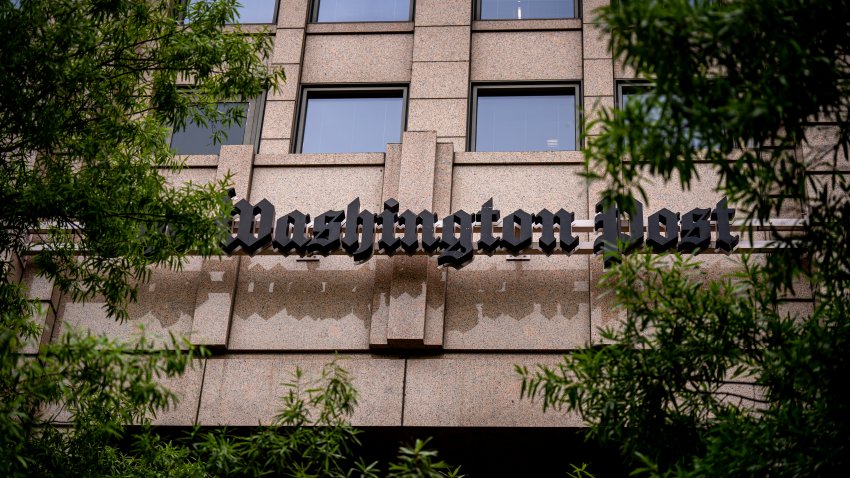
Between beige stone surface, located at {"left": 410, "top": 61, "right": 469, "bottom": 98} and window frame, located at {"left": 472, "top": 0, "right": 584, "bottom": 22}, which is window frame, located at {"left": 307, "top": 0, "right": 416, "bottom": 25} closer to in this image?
window frame, located at {"left": 472, "top": 0, "right": 584, "bottom": 22}

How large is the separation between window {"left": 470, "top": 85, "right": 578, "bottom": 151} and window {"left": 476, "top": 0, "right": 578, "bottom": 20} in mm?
1337

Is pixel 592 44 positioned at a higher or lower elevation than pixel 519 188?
higher

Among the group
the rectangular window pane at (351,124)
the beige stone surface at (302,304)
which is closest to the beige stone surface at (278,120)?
the rectangular window pane at (351,124)

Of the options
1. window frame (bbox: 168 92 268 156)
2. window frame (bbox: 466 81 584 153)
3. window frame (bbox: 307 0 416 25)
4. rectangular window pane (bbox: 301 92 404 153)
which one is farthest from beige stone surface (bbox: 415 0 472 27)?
window frame (bbox: 168 92 268 156)

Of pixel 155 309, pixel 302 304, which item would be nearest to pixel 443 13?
pixel 302 304

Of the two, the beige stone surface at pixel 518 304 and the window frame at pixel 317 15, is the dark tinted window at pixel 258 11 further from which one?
the beige stone surface at pixel 518 304

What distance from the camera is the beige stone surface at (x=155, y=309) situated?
46.0 feet

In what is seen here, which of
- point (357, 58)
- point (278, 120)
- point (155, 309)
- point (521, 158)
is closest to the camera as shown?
point (155, 309)

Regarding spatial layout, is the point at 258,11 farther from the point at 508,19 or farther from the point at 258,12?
the point at 508,19

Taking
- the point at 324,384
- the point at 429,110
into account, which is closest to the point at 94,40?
the point at 324,384

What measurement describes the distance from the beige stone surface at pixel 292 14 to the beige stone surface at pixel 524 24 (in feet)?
8.60

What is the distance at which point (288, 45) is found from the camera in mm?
16422

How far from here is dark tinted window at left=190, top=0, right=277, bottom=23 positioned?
17.2 m

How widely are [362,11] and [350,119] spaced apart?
203 centimetres
